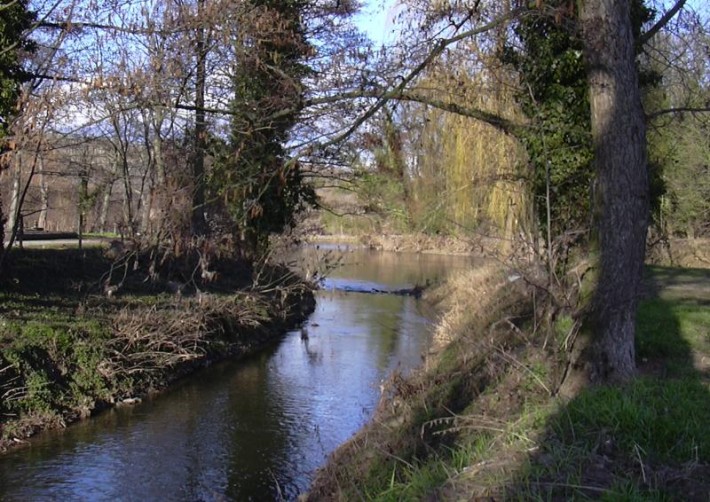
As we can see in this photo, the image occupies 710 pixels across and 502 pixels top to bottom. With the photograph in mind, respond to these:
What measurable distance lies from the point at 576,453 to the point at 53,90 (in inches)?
406

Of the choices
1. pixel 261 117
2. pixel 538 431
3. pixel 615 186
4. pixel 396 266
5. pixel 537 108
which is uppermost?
pixel 537 108

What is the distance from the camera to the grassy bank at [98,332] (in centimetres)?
1201

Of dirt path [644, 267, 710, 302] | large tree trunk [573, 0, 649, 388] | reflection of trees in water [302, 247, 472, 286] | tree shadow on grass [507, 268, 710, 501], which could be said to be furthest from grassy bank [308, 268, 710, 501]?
reflection of trees in water [302, 247, 472, 286]

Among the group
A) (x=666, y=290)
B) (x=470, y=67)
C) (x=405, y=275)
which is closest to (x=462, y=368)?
(x=470, y=67)

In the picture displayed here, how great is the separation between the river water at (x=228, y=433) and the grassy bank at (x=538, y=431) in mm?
1424

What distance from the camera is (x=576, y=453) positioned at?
4.68 meters

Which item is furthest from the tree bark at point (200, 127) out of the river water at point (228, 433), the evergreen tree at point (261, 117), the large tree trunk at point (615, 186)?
the large tree trunk at point (615, 186)

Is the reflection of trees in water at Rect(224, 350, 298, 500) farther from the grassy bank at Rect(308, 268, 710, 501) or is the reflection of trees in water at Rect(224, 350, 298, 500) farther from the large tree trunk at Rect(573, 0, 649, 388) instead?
the large tree trunk at Rect(573, 0, 649, 388)

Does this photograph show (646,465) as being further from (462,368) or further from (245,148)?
(245,148)

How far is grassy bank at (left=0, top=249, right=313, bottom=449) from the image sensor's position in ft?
39.4

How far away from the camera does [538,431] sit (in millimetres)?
5305

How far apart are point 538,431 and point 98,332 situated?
10799mm

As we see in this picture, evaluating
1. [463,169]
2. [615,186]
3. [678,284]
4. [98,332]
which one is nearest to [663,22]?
[615,186]

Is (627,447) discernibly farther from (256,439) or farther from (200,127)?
(200,127)
